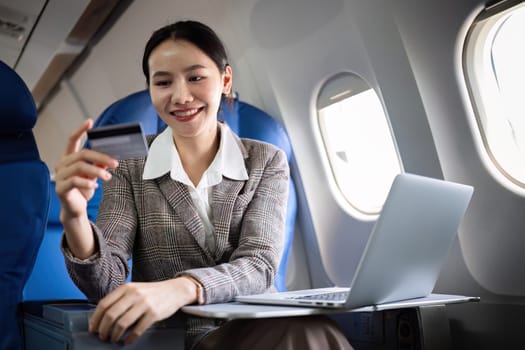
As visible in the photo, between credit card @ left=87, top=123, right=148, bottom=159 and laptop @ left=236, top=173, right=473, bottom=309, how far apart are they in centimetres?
43

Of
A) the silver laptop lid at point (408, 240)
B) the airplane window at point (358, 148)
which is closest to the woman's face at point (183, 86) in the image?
the silver laptop lid at point (408, 240)

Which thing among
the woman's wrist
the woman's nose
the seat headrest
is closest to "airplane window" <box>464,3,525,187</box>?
the woman's nose

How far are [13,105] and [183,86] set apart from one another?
504mm

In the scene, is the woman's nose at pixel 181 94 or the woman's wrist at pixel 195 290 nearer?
the woman's wrist at pixel 195 290

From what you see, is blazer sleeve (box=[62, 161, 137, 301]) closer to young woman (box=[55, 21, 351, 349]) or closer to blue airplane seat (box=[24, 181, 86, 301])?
young woman (box=[55, 21, 351, 349])

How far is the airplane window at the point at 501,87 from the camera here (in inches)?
79.6

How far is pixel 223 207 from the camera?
5.65ft

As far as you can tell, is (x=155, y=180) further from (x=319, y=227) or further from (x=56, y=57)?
(x=56, y=57)

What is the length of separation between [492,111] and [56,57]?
12.3ft

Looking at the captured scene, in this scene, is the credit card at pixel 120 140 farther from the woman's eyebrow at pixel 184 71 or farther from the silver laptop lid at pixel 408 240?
the woman's eyebrow at pixel 184 71

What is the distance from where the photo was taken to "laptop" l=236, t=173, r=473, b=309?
1225 mm

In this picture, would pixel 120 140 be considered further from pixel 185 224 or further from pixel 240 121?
pixel 240 121

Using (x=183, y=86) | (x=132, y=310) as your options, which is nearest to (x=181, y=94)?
(x=183, y=86)

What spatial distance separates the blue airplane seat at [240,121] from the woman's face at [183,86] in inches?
30.3
